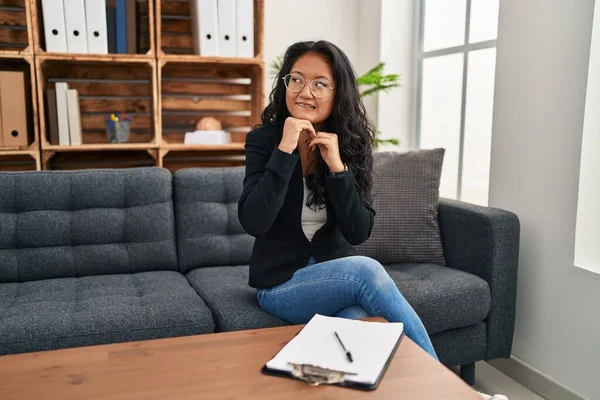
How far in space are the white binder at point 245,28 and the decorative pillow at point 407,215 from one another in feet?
3.44

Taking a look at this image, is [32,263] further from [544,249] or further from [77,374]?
[544,249]

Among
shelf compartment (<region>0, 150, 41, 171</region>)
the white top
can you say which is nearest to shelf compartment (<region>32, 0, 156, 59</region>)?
shelf compartment (<region>0, 150, 41, 171</region>)

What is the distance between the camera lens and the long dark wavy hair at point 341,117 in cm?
165

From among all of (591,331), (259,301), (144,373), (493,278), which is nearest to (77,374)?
(144,373)

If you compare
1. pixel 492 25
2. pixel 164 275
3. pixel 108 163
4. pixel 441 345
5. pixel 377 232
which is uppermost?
pixel 492 25

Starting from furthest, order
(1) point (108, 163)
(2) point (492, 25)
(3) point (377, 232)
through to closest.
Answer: (1) point (108, 163)
(2) point (492, 25)
(3) point (377, 232)

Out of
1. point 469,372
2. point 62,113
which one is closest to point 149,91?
point 62,113

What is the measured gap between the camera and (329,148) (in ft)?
5.28

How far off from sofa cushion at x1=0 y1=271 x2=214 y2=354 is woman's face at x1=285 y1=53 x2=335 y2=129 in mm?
679

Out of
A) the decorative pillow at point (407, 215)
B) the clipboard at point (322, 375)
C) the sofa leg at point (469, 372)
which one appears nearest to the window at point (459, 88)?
the decorative pillow at point (407, 215)

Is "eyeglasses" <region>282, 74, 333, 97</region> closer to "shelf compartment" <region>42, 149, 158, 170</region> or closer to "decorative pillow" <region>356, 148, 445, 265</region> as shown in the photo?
"decorative pillow" <region>356, 148, 445, 265</region>

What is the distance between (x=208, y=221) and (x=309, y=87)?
0.87 metres

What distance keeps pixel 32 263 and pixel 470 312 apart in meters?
1.57

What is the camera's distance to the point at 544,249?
211 centimetres
